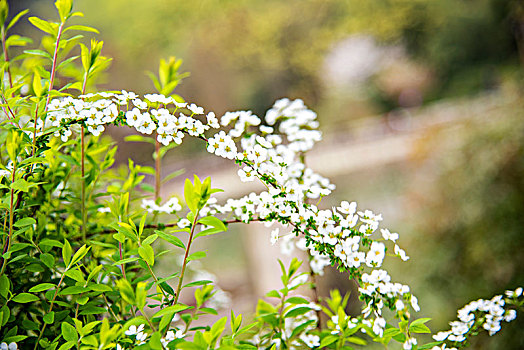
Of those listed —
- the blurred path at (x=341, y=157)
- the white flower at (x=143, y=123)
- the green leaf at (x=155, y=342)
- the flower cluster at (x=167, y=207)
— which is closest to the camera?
the green leaf at (x=155, y=342)

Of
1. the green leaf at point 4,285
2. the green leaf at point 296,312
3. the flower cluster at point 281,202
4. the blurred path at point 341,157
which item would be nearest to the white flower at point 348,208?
the flower cluster at point 281,202

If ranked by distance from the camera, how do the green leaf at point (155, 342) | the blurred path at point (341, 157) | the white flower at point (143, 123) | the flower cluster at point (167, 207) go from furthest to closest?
the blurred path at point (341, 157) → the flower cluster at point (167, 207) → the white flower at point (143, 123) → the green leaf at point (155, 342)

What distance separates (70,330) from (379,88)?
5.59m

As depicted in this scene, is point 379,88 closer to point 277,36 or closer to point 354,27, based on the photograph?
point 354,27

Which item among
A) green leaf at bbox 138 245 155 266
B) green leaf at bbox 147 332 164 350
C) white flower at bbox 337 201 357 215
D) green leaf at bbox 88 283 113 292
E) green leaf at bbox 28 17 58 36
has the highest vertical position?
green leaf at bbox 28 17 58 36

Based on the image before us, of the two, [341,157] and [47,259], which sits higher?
[341,157]

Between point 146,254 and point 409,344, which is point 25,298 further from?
point 409,344

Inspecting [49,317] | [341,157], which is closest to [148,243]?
[49,317]

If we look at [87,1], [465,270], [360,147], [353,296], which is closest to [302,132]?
[465,270]

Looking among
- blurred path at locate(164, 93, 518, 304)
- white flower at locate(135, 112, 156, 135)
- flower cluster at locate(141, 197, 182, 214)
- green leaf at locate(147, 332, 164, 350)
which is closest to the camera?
green leaf at locate(147, 332, 164, 350)

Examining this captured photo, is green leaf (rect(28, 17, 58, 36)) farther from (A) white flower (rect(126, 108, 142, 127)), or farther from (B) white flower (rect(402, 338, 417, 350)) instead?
(B) white flower (rect(402, 338, 417, 350))

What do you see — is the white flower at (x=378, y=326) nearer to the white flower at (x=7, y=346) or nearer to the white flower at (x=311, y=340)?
the white flower at (x=311, y=340)

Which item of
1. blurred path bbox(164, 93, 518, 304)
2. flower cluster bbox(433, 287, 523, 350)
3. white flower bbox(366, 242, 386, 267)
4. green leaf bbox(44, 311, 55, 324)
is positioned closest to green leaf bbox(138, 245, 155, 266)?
green leaf bbox(44, 311, 55, 324)

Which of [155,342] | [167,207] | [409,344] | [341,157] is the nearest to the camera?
[155,342]
